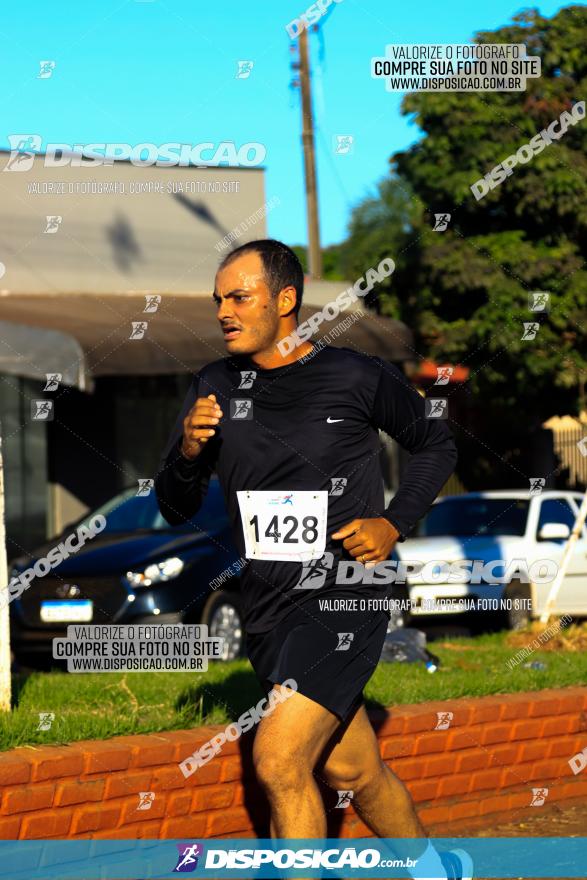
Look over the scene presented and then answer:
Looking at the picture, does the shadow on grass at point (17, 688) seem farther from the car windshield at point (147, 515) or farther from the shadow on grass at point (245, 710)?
the car windshield at point (147, 515)

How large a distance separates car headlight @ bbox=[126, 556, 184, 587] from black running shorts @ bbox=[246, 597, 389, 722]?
24.5ft

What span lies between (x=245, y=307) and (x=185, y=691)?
2.78 meters

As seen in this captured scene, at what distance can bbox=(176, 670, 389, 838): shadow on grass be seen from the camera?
6.04m

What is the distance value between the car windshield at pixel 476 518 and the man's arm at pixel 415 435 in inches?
458

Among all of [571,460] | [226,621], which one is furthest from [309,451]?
[571,460]

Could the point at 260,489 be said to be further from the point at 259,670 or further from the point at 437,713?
the point at 437,713

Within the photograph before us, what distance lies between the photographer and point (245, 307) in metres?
4.86

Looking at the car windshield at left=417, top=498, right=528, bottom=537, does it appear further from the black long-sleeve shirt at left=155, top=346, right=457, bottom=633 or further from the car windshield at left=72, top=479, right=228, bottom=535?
the black long-sleeve shirt at left=155, top=346, right=457, bottom=633

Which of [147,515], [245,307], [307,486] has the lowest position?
[147,515]

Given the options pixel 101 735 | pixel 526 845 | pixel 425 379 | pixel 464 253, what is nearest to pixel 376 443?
pixel 101 735

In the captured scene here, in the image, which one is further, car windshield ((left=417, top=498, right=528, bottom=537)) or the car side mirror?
car windshield ((left=417, top=498, right=528, bottom=537))

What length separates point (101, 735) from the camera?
5922mm

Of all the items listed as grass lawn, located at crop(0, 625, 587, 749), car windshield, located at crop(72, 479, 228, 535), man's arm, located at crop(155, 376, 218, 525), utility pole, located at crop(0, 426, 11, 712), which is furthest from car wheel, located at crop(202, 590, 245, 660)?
man's arm, located at crop(155, 376, 218, 525)

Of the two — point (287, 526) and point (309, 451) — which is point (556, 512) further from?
point (287, 526)
